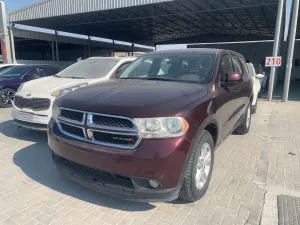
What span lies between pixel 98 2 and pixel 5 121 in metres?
11.2

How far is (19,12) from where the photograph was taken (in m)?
19.0

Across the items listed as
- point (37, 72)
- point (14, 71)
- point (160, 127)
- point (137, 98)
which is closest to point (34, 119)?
point (137, 98)

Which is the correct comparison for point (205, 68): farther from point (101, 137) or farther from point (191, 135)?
point (101, 137)

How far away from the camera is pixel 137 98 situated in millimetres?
2754

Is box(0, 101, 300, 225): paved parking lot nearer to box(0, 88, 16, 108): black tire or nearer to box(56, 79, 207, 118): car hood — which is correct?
box(56, 79, 207, 118): car hood

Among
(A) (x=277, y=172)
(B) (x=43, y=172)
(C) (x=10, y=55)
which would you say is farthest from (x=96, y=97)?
(C) (x=10, y=55)

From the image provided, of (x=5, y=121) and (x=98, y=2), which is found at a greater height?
(x=98, y=2)

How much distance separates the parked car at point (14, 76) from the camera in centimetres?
855

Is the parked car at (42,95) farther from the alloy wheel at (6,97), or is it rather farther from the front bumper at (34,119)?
the alloy wheel at (6,97)

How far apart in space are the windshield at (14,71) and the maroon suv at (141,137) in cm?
697

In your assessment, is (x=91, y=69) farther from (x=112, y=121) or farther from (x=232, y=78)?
(x=112, y=121)

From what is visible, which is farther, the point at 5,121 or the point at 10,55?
the point at 10,55

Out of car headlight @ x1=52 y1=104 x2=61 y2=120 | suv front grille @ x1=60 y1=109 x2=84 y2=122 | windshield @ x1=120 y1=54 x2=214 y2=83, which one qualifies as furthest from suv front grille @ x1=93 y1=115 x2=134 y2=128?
windshield @ x1=120 y1=54 x2=214 y2=83

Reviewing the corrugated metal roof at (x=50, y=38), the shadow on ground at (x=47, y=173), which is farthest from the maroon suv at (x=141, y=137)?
the corrugated metal roof at (x=50, y=38)
